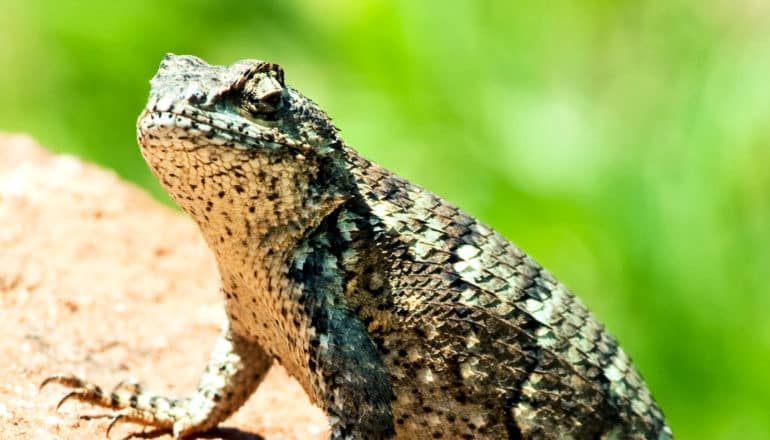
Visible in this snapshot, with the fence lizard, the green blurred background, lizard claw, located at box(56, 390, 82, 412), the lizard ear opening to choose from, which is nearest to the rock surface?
lizard claw, located at box(56, 390, 82, 412)

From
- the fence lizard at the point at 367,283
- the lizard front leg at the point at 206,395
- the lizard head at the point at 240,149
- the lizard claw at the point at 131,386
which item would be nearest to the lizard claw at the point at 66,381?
the lizard front leg at the point at 206,395

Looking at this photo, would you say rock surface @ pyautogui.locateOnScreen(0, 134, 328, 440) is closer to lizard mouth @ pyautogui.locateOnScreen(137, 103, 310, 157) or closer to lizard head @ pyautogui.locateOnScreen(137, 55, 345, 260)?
lizard head @ pyautogui.locateOnScreen(137, 55, 345, 260)

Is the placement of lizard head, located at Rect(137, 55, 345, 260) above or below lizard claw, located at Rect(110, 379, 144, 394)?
above

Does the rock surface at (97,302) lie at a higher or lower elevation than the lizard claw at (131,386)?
higher

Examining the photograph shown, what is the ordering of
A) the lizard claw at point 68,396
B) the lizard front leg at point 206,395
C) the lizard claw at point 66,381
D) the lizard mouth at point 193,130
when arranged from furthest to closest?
the lizard front leg at point 206,395
the lizard claw at point 66,381
the lizard claw at point 68,396
the lizard mouth at point 193,130

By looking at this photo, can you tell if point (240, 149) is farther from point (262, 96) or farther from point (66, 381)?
point (66, 381)

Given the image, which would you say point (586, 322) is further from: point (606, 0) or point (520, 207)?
point (606, 0)

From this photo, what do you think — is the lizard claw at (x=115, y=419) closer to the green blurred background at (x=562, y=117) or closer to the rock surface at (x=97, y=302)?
the rock surface at (x=97, y=302)
